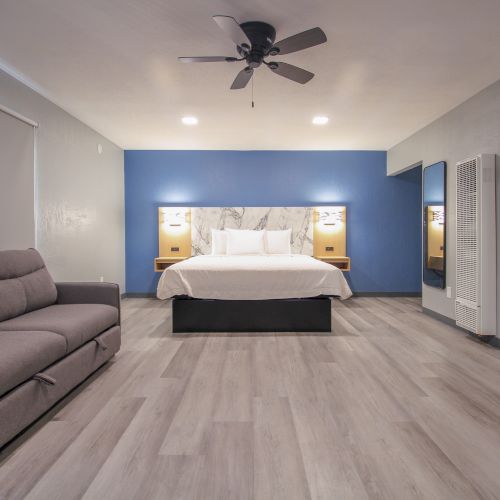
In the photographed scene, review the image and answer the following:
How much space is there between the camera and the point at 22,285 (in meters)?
2.63

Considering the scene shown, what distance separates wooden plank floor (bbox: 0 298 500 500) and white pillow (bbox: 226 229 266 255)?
2.13 m

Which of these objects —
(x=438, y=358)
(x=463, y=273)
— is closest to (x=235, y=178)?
(x=463, y=273)

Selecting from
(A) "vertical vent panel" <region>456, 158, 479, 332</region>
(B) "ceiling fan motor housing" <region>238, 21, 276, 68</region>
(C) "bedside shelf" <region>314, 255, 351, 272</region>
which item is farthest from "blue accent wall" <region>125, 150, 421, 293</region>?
(B) "ceiling fan motor housing" <region>238, 21, 276, 68</region>

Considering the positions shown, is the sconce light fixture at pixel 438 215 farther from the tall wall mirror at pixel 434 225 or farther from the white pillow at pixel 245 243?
the white pillow at pixel 245 243

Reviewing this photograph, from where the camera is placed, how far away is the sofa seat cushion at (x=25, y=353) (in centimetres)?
167

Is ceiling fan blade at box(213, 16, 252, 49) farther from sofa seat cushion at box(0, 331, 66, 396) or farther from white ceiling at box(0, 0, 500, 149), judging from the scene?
sofa seat cushion at box(0, 331, 66, 396)

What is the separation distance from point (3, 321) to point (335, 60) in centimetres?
317

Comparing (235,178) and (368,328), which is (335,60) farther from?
(235,178)

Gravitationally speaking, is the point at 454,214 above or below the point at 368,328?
above

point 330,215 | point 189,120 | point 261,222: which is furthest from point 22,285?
point 330,215

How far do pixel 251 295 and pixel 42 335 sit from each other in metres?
2.12

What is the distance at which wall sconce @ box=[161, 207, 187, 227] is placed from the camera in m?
6.01

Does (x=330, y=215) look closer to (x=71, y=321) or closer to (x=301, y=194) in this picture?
(x=301, y=194)

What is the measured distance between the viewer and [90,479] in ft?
4.85
